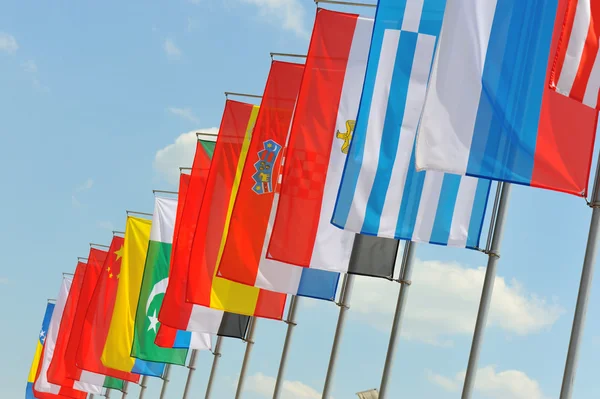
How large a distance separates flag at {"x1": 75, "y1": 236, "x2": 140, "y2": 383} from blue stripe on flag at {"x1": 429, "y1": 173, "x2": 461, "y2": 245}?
1472 centimetres

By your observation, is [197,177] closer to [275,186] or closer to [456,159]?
[275,186]

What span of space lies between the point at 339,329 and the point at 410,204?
569 cm

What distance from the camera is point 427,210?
11.4 meters

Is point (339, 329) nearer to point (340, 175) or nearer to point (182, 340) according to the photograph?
point (340, 175)

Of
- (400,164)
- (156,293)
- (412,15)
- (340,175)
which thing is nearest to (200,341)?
(156,293)

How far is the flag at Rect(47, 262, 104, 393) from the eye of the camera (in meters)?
27.6

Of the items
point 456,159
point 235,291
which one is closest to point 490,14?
point 456,159

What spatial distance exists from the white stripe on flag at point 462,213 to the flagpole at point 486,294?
13.6 inches

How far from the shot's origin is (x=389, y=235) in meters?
11.3

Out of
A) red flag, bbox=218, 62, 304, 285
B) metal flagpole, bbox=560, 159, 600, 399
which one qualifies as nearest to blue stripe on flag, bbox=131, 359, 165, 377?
red flag, bbox=218, 62, 304, 285

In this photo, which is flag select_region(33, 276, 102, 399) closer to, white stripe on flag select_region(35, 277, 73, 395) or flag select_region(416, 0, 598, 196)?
white stripe on flag select_region(35, 277, 73, 395)

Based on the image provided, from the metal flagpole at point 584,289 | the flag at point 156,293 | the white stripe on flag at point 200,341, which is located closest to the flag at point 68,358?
the flag at point 156,293

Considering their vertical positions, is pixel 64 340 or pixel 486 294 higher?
pixel 64 340

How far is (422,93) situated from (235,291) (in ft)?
21.4
